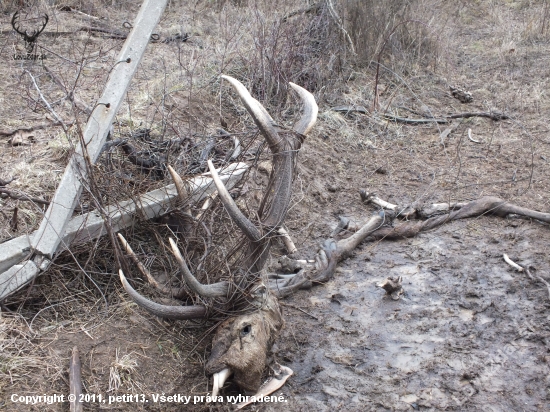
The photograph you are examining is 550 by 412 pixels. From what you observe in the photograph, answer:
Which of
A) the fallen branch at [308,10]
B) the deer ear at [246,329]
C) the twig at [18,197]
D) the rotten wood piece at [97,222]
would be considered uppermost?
the fallen branch at [308,10]

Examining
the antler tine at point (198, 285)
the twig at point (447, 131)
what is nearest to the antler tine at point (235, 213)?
the antler tine at point (198, 285)

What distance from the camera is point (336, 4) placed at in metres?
7.93

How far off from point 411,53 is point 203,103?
143 inches

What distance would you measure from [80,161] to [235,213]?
3.56 ft

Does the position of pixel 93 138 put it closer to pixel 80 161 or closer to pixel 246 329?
pixel 80 161

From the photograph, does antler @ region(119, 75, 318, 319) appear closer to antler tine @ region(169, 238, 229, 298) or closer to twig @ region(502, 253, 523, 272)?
antler tine @ region(169, 238, 229, 298)

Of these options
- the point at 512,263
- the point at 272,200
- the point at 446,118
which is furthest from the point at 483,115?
the point at 272,200

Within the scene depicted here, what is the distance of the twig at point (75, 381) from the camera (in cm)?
292

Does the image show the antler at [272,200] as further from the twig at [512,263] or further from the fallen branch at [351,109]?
the fallen branch at [351,109]

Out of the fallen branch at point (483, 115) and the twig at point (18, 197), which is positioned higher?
the twig at point (18, 197)

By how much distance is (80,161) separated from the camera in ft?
11.7

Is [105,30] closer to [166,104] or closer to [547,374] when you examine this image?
[166,104]

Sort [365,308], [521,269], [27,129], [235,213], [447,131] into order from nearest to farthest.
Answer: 1. [235,213]
2. [365,308]
3. [521,269]
4. [27,129]
5. [447,131]

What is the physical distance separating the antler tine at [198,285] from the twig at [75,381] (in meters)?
0.73
